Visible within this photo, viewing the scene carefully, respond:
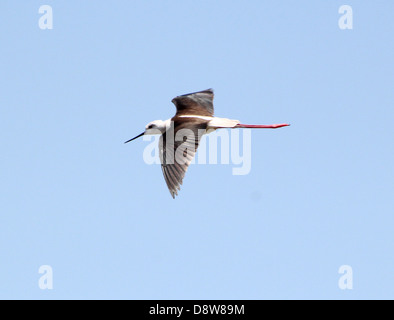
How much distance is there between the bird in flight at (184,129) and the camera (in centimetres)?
1733

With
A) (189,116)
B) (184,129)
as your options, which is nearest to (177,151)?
(184,129)

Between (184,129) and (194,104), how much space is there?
1.72m

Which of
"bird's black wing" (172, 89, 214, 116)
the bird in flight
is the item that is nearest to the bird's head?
the bird in flight

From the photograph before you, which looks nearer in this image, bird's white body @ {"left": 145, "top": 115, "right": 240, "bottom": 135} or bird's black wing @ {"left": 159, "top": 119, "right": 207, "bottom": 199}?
bird's black wing @ {"left": 159, "top": 119, "right": 207, "bottom": 199}

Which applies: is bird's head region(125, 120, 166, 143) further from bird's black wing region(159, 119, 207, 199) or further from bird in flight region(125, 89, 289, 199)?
bird's black wing region(159, 119, 207, 199)

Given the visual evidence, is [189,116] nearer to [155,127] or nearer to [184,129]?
[155,127]

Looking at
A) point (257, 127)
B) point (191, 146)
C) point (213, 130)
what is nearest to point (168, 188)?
point (191, 146)

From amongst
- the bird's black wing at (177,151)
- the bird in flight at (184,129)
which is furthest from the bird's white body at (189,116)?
the bird's black wing at (177,151)

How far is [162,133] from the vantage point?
749 inches

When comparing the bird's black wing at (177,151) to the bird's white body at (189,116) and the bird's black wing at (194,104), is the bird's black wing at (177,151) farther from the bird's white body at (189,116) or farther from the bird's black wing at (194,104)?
the bird's black wing at (194,104)

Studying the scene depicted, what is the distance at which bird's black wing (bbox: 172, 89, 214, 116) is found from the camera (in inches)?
777
